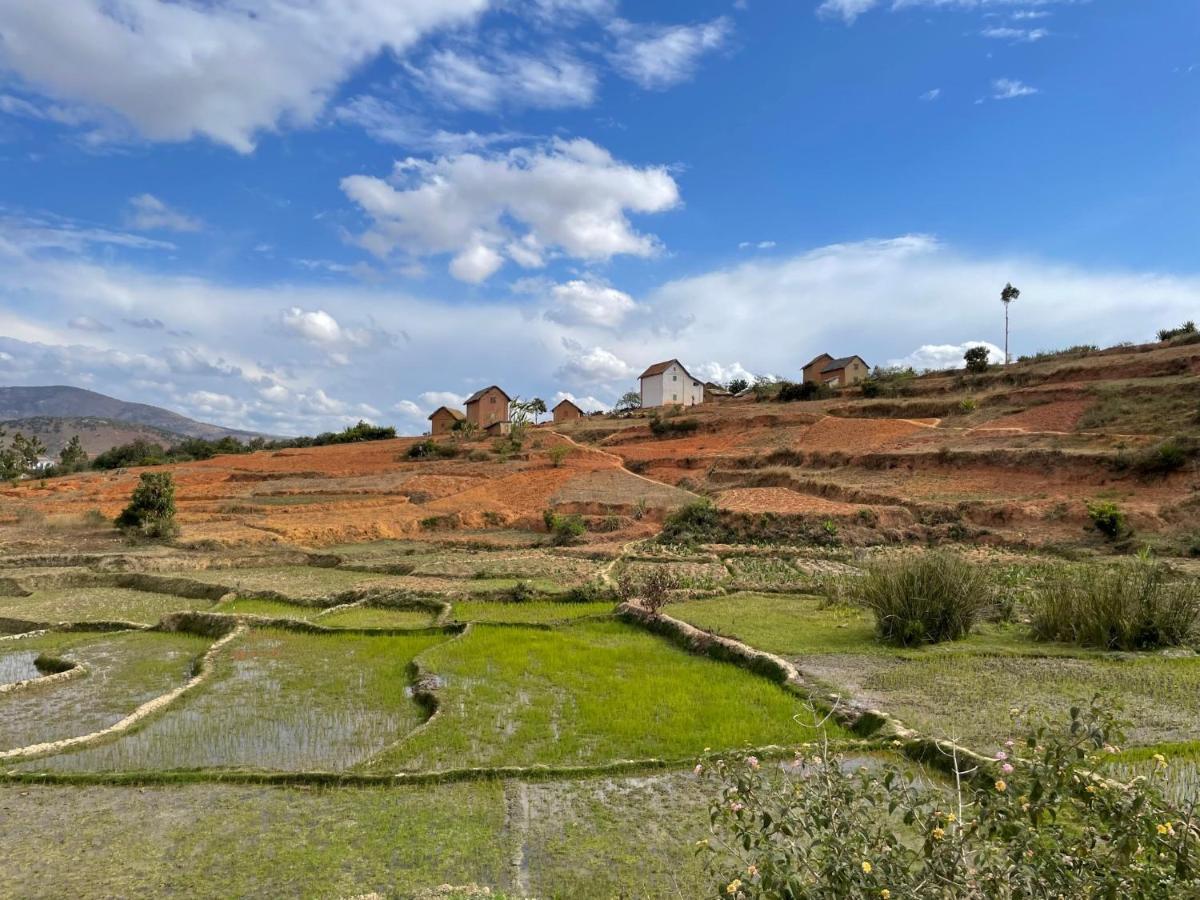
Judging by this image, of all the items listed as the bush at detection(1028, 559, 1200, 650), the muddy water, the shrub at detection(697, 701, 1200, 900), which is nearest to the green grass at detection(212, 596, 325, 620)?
the muddy water

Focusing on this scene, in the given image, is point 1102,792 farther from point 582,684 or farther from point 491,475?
point 491,475

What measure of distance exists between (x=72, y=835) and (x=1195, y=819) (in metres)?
7.57

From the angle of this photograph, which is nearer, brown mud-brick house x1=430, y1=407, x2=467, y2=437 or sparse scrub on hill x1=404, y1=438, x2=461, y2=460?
sparse scrub on hill x1=404, y1=438, x2=461, y2=460

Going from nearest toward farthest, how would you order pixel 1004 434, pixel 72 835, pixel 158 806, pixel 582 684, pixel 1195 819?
pixel 1195 819
pixel 72 835
pixel 158 806
pixel 582 684
pixel 1004 434

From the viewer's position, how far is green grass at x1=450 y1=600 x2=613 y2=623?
14453mm

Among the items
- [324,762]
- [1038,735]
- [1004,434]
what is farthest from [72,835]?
[1004,434]

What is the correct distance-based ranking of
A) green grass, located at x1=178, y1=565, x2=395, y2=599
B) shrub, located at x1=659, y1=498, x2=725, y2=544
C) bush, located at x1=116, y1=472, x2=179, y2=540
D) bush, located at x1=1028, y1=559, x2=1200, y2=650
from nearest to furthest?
bush, located at x1=1028, y1=559, x2=1200, y2=650 < green grass, located at x1=178, y1=565, x2=395, y2=599 < shrub, located at x1=659, y1=498, x2=725, y2=544 < bush, located at x1=116, y1=472, x2=179, y2=540

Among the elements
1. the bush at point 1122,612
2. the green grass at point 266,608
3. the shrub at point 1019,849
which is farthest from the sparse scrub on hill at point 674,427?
the shrub at point 1019,849

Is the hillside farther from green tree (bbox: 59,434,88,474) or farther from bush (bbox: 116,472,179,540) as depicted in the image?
green tree (bbox: 59,434,88,474)

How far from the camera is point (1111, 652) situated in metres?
10.4

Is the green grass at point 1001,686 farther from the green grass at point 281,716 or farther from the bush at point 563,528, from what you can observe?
the bush at point 563,528

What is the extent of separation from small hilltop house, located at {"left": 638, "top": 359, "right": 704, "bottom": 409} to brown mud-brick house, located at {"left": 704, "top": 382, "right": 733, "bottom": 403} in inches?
89.4

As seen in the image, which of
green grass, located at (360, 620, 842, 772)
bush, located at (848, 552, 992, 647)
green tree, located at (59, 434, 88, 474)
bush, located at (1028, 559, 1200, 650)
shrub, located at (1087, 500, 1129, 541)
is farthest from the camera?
green tree, located at (59, 434, 88, 474)

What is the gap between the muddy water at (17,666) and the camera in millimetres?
11383
